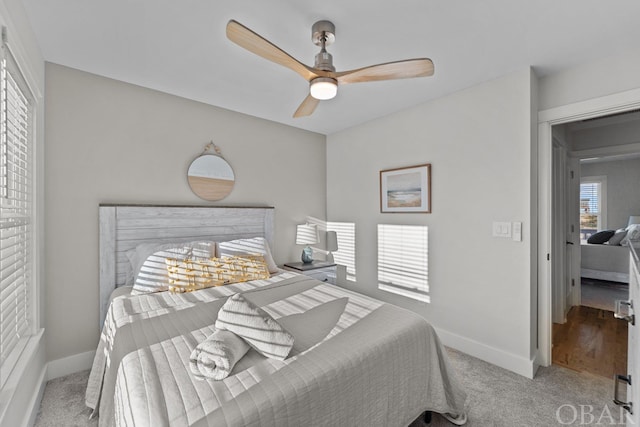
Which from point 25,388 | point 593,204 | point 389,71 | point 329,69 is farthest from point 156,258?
point 593,204

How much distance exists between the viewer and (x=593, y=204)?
6434 millimetres

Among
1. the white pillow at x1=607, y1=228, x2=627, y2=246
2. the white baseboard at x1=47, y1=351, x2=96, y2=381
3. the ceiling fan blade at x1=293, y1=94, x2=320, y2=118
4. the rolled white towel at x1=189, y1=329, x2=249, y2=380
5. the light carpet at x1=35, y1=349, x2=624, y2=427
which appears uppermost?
the ceiling fan blade at x1=293, y1=94, x2=320, y2=118

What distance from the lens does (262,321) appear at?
139 cm

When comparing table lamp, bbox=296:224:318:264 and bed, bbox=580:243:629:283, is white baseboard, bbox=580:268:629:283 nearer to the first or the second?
bed, bbox=580:243:629:283

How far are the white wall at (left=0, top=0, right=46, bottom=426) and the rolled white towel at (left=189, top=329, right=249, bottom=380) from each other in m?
0.92

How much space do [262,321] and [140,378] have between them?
1.69 feet

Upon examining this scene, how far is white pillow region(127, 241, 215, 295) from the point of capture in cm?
218

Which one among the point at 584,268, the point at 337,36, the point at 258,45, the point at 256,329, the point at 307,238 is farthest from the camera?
the point at 584,268

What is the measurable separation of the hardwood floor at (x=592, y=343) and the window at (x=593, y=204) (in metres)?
3.94

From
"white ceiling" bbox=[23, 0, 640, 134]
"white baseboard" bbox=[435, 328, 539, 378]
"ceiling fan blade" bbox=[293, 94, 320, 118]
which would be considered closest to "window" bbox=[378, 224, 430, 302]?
"white baseboard" bbox=[435, 328, 539, 378]

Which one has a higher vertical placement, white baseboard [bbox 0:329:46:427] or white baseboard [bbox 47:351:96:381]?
white baseboard [bbox 0:329:46:427]

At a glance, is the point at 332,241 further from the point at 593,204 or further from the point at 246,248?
the point at 593,204

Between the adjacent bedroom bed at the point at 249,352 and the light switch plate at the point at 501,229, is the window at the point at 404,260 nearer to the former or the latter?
the light switch plate at the point at 501,229

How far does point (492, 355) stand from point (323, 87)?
8.46 ft
